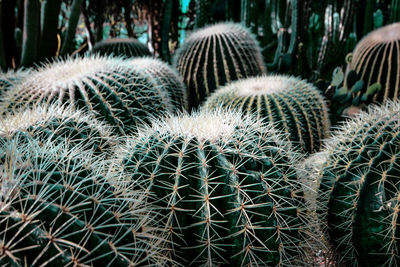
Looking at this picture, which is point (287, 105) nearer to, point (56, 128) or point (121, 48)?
point (56, 128)

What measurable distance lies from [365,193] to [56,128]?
1.24 metres

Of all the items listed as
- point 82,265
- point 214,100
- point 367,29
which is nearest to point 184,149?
point 82,265

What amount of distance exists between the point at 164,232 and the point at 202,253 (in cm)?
13

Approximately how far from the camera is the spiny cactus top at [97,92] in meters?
2.21

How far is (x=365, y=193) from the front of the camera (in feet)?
4.83

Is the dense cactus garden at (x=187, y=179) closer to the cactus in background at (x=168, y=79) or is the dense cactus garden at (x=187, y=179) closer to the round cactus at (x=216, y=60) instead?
the cactus in background at (x=168, y=79)

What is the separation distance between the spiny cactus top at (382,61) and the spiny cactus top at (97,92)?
177 centimetres

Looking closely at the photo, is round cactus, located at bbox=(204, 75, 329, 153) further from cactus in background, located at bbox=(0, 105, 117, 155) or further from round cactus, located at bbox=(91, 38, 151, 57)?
round cactus, located at bbox=(91, 38, 151, 57)

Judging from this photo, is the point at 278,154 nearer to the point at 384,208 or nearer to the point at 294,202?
the point at 294,202

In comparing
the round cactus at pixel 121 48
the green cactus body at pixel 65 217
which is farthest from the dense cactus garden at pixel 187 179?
the round cactus at pixel 121 48

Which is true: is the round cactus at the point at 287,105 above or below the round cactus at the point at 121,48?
below

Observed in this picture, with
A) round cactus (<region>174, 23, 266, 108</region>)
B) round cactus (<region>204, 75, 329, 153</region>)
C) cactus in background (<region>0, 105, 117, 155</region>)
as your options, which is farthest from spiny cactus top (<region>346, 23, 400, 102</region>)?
cactus in background (<region>0, 105, 117, 155</region>)

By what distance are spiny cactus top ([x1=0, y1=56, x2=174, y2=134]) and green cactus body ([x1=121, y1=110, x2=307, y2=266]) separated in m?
0.74

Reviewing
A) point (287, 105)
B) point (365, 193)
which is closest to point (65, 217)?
point (365, 193)
